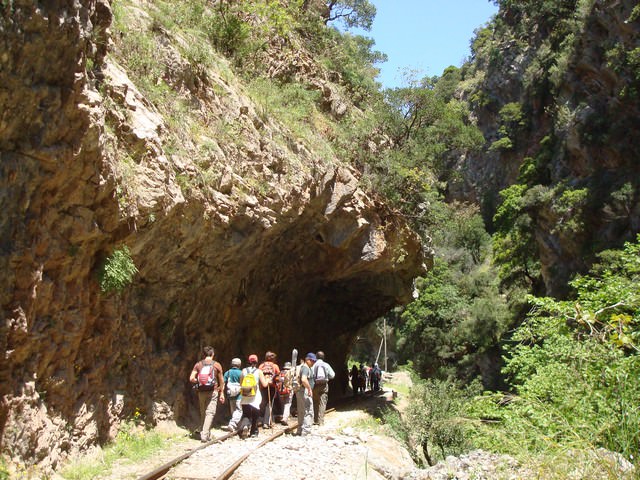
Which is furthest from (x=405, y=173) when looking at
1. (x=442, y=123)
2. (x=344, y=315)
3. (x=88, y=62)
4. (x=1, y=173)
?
(x=1, y=173)

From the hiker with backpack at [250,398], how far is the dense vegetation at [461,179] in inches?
133

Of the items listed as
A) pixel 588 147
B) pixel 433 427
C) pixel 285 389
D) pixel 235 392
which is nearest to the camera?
pixel 235 392

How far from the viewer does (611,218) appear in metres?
25.3

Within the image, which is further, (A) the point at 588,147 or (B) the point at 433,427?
(A) the point at 588,147

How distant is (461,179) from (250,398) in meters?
20.0

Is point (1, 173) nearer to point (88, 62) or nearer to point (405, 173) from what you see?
point (88, 62)

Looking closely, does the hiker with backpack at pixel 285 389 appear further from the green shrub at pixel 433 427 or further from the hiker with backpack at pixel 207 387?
the green shrub at pixel 433 427

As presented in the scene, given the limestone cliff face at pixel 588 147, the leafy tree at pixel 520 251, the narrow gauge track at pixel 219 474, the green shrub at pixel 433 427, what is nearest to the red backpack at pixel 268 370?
the narrow gauge track at pixel 219 474

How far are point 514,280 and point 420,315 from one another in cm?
714

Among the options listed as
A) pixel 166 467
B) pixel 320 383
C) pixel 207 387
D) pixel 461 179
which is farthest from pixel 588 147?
pixel 166 467

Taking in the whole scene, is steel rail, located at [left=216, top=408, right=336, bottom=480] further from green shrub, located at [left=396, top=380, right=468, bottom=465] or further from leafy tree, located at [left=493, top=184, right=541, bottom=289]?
leafy tree, located at [left=493, top=184, right=541, bottom=289]

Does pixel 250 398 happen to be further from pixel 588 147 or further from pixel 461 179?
pixel 588 147

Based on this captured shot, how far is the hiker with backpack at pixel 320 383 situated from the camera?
11891mm

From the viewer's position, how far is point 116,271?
→ 8.16 metres
